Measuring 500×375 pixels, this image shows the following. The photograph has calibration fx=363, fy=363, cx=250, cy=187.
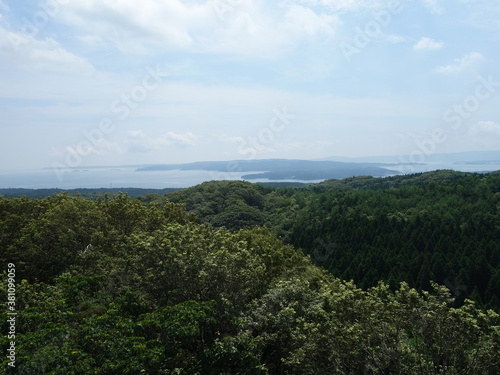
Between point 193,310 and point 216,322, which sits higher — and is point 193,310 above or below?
above

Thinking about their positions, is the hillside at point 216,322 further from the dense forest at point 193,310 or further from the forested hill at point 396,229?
the forested hill at point 396,229

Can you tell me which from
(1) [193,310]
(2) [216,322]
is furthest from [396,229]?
(1) [193,310]

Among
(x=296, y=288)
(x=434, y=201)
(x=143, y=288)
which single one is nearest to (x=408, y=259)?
(x=434, y=201)

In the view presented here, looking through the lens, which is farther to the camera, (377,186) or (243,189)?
(377,186)

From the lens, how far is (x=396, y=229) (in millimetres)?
58156

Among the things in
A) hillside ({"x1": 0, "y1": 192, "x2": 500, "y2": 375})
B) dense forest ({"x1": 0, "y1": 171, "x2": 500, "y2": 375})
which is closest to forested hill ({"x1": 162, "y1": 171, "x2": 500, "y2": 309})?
dense forest ({"x1": 0, "y1": 171, "x2": 500, "y2": 375})

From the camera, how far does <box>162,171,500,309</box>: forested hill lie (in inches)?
1655

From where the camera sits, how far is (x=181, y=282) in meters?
15.4

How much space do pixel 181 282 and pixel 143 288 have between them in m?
1.87

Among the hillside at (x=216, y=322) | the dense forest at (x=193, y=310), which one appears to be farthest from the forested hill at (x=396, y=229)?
the hillside at (x=216, y=322)

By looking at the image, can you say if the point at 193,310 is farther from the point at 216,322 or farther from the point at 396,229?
the point at 396,229

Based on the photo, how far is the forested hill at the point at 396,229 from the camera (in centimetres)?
4203

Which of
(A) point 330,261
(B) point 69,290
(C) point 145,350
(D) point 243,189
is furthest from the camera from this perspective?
(D) point 243,189

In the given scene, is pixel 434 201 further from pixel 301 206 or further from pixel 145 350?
pixel 145 350
